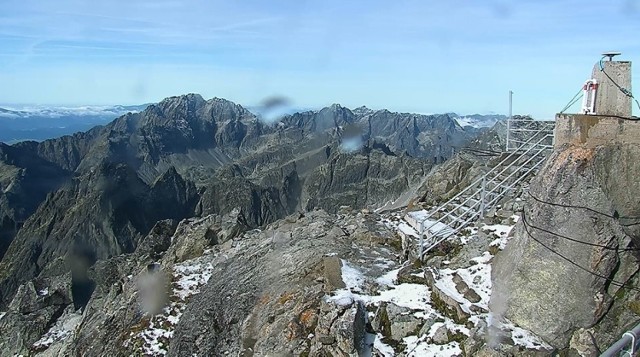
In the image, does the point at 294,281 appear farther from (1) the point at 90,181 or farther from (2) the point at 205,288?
(1) the point at 90,181

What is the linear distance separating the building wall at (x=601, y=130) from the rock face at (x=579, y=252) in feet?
0.78

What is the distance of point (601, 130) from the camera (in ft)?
49.6

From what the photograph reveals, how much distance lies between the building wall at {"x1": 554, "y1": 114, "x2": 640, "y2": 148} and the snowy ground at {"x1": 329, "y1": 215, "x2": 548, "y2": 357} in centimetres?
459

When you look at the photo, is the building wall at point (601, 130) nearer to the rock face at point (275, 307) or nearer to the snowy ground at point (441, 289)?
the snowy ground at point (441, 289)

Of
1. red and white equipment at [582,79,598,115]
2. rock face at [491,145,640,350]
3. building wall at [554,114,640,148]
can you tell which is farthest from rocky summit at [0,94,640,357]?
red and white equipment at [582,79,598,115]

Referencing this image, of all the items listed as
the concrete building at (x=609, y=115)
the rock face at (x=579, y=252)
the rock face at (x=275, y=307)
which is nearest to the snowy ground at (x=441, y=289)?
the rock face at (x=579, y=252)

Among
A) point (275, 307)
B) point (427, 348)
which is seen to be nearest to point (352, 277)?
point (275, 307)

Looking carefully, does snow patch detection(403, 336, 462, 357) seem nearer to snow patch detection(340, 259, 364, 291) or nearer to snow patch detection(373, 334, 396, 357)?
snow patch detection(373, 334, 396, 357)

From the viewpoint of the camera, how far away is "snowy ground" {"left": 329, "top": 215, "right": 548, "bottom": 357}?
14.8m

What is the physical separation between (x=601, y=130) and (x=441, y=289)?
22.1 ft

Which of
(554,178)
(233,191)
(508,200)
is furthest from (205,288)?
(233,191)

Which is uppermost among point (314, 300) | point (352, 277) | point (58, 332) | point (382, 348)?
point (352, 277)

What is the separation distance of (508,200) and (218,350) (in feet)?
42.7

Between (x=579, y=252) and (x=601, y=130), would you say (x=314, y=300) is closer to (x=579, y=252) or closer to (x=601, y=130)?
(x=579, y=252)
